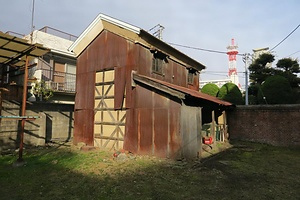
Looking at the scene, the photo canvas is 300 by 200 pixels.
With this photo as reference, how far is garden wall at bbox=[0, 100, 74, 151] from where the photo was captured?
37.2ft

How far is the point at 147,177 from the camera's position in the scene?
23.3 ft

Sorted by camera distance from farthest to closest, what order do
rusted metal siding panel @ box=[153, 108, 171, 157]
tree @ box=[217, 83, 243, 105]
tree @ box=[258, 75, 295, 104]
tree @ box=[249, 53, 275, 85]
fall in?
tree @ box=[249, 53, 275, 85] → tree @ box=[217, 83, 243, 105] → tree @ box=[258, 75, 295, 104] → rusted metal siding panel @ box=[153, 108, 171, 157]

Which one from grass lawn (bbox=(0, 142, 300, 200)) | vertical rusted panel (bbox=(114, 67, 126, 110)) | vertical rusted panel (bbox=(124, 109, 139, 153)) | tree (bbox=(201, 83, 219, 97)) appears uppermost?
tree (bbox=(201, 83, 219, 97))

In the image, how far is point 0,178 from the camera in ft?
23.2

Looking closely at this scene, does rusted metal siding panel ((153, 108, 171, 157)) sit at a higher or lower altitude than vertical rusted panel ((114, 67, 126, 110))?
lower

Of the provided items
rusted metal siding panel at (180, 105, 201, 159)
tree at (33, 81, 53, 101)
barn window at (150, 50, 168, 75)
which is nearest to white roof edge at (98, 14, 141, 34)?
barn window at (150, 50, 168, 75)

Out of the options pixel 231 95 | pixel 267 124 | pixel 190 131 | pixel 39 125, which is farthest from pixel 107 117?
pixel 231 95

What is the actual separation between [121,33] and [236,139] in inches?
440

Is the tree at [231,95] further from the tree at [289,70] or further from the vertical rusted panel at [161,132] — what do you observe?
the vertical rusted panel at [161,132]

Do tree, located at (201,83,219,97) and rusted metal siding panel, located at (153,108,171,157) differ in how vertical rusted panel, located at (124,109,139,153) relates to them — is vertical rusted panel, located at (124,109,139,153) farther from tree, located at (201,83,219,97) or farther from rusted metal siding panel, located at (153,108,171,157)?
tree, located at (201,83,219,97)

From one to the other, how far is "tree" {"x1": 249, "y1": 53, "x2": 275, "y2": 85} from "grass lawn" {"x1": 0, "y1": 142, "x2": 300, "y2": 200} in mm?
14045

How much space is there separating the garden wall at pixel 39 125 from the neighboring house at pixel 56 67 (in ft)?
4.14

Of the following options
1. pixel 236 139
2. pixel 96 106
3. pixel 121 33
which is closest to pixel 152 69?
pixel 121 33

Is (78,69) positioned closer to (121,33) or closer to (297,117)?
(121,33)
